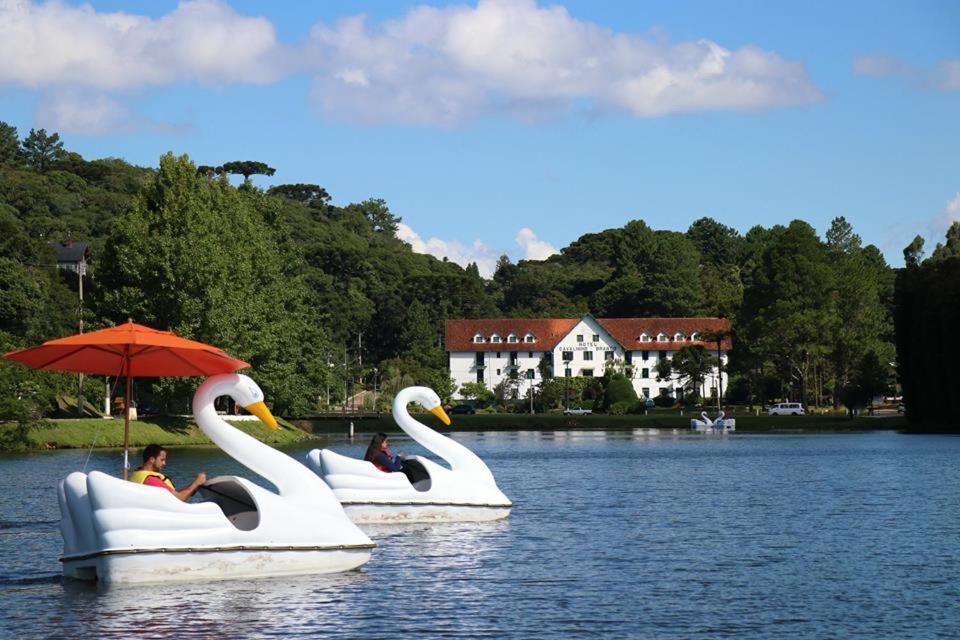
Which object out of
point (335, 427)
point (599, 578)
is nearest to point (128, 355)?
point (599, 578)

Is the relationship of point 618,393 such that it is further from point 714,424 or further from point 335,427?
point 335,427

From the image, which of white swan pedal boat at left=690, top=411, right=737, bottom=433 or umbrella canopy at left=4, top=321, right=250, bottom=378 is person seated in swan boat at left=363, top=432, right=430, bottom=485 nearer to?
umbrella canopy at left=4, top=321, right=250, bottom=378

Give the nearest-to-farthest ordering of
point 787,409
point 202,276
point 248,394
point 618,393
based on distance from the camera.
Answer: point 248,394
point 202,276
point 787,409
point 618,393

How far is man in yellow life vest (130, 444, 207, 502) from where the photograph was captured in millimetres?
19984

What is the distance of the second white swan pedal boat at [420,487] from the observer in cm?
2848

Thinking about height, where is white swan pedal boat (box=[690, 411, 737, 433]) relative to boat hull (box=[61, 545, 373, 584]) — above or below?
above

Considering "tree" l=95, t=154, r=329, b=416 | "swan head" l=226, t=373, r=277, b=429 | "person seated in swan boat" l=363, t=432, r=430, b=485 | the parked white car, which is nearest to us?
"swan head" l=226, t=373, r=277, b=429

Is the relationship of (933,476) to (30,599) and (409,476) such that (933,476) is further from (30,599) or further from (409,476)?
(30,599)

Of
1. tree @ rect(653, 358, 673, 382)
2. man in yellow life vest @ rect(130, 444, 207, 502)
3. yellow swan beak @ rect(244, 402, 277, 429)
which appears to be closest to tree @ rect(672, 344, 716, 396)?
tree @ rect(653, 358, 673, 382)

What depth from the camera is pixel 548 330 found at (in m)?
151

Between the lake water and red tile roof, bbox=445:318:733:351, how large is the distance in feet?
357

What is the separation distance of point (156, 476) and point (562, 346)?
422 feet

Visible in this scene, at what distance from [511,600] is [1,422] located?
48.4m

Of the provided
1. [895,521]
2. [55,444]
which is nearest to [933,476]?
[895,521]
